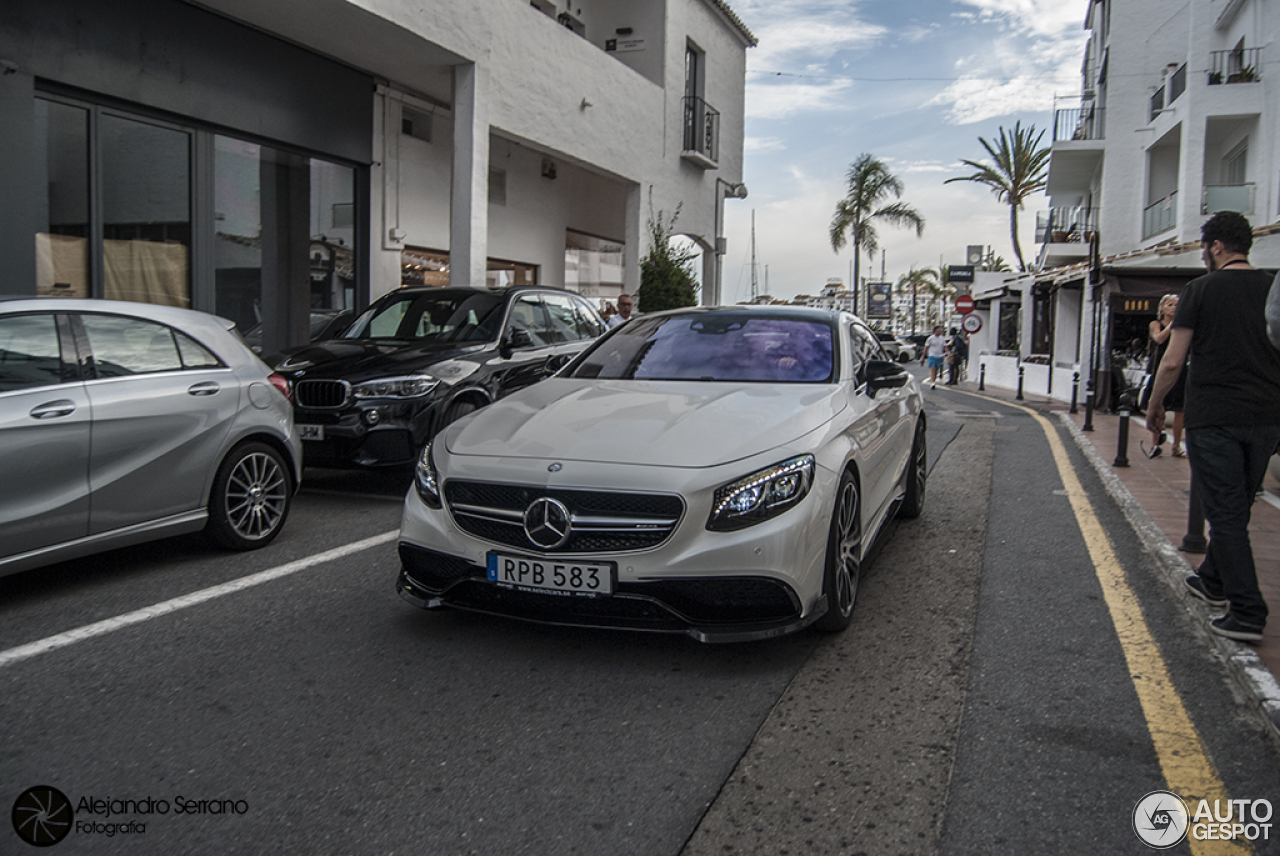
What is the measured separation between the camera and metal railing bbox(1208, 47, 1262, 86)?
22391 millimetres

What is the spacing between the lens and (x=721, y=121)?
23.2 m

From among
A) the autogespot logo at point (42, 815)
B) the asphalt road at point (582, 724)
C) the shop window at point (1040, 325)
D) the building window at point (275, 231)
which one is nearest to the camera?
the autogespot logo at point (42, 815)

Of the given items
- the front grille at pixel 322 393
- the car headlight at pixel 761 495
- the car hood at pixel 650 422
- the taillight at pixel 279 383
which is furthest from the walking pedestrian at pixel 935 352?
the car headlight at pixel 761 495

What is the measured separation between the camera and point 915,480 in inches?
265

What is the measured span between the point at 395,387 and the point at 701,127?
1590 cm

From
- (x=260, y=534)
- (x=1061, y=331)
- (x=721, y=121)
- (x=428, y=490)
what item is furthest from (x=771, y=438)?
(x=1061, y=331)

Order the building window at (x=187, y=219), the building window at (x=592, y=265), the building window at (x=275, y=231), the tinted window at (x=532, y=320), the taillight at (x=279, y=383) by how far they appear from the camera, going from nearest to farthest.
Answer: the taillight at (x=279, y=383) < the tinted window at (x=532, y=320) < the building window at (x=187, y=219) < the building window at (x=275, y=231) < the building window at (x=592, y=265)

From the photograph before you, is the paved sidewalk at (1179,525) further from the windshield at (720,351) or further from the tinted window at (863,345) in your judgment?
the windshield at (720,351)

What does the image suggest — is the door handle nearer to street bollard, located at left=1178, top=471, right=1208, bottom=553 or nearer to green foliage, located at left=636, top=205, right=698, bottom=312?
street bollard, located at left=1178, top=471, right=1208, bottom=553

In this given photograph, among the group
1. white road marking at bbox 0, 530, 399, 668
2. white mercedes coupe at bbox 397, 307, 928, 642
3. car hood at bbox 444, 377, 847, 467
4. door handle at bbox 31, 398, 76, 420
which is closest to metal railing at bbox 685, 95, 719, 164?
white road marking at bbox 0, 530, 399, 668

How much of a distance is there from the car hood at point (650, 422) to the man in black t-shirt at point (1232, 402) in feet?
5.11

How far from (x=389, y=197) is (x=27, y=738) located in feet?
38.5

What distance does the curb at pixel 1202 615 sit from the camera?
3.36 m

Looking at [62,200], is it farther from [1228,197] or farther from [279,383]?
[1228,197]
